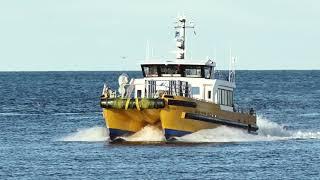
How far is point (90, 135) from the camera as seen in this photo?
64.2 meters

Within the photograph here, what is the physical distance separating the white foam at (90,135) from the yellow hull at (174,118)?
93.4 inches

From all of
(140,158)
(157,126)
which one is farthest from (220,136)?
(140,158)

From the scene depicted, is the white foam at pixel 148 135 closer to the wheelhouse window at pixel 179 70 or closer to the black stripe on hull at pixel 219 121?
the black stripe on hull at pixel 219 121

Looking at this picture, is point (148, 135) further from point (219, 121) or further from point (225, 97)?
point (225, 97)

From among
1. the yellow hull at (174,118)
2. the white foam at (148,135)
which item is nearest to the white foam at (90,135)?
the white foam at (148,135)

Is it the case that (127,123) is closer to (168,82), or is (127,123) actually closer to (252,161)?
(168,82)

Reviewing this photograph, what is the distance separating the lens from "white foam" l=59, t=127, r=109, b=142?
62.8 m

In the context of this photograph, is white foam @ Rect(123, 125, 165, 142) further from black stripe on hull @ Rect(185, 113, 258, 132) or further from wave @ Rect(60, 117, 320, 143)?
black stripe on hull @ Rect(185, 113, 258, 132)

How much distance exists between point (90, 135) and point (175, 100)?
8158 millimetres

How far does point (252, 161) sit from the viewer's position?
51.6 metres

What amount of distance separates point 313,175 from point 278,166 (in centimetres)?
325

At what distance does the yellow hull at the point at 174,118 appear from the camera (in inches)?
2285

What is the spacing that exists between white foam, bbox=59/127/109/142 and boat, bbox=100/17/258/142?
2.37 meters

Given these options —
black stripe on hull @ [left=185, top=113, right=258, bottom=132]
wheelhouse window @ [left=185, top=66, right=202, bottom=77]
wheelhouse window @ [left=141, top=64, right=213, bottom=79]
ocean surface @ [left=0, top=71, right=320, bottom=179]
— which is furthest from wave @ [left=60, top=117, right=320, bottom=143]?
wheelhouse window @ [left=185, top=66, right=202, bottom=77]
